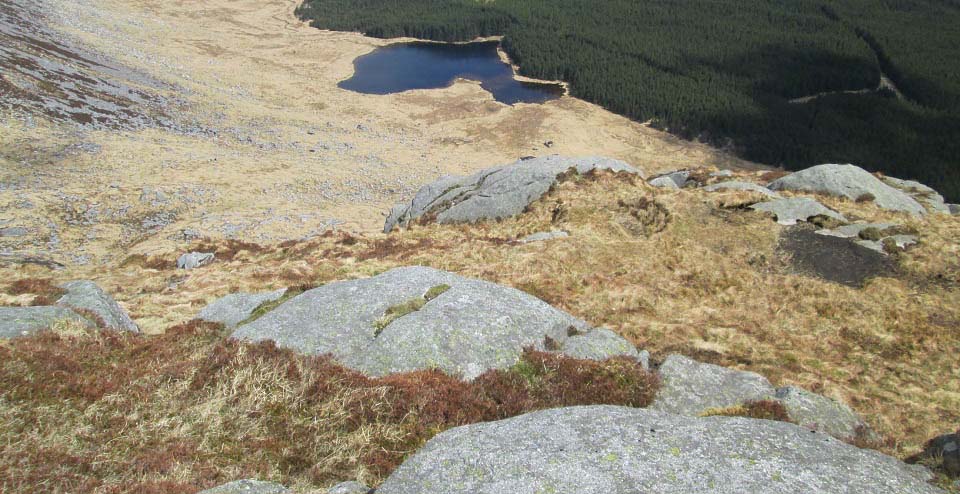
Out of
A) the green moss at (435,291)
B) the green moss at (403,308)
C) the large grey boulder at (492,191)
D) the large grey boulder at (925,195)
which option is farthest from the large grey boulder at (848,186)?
the green moss at (403,308)

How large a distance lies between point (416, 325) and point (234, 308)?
650cm

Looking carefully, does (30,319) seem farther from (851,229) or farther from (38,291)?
(851,229)

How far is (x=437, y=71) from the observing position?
10469 cm

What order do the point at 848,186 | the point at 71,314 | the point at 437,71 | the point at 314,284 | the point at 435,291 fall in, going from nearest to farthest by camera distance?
the point at 71,314 < the point at 435,291 < the point at 314,284 < the point at 848,186 < the point at 437,71

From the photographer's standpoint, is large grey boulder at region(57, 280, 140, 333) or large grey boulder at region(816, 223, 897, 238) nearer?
large grey boulder at region(57, 280, 140, 333)

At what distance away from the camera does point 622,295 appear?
18625mm

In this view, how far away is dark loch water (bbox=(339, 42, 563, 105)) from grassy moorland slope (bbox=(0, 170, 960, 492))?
6647 centimetres

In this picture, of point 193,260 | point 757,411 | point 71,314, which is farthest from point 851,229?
point 193,260

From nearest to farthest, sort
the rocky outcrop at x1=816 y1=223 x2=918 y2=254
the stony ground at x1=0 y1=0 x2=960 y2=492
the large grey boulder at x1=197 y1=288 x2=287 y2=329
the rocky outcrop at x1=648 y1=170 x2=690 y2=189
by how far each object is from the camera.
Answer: the stony ground at x1=0 y1=0 x2=960 y2=492, the large grey boulder at x1=197 y1=288 x2=287 y2=329, the rocky outcrop at x1=816 y1=223 x2=918 y2=254, the rocky outcrop at x1=648 y1=170 x2=690 y2=189

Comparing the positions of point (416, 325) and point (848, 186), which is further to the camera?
point (848, 186)

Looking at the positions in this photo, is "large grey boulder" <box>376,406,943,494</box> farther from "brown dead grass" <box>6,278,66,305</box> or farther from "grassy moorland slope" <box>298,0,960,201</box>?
"grassy moorland slope" <box>298,0,960,201</box>

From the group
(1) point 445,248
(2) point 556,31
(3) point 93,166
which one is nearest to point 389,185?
(3) point 93,166

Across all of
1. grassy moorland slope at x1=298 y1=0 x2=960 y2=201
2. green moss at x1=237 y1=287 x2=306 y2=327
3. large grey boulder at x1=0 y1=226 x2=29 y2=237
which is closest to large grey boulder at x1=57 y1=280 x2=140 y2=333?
green moss at x1=237 y1=287 x2=306 y2=327

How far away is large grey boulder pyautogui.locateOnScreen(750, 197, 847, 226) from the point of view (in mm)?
24742
